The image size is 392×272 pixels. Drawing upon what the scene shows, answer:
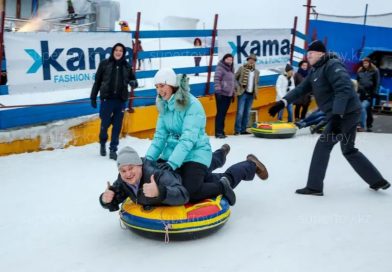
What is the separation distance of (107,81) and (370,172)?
11.5ft

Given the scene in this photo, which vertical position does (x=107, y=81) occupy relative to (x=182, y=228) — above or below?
above

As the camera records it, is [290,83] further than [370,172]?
Yes

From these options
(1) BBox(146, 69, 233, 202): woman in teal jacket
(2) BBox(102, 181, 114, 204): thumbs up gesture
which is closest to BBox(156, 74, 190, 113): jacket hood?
(1) BBox(146, 69, 233, 202): woman in teal jacket

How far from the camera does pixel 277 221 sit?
416 centimetres

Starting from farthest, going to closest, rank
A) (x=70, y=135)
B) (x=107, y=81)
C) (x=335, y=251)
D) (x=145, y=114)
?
1. (x=145, y=114)
2. (x=70, y=135)
3. (x=107, y=81)
4. (x=335, y=251)

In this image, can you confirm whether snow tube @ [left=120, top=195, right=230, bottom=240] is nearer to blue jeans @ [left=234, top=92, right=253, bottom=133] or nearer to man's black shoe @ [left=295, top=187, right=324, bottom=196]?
man's black shoe @ [left=295, top=187, right=324, bottom=196]

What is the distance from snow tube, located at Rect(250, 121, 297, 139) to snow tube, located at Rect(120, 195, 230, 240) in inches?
203

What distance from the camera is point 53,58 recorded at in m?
6.82

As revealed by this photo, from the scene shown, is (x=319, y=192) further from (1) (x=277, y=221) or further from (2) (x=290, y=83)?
(2) (x=290, y=83)

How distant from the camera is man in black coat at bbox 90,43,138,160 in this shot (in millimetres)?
6355

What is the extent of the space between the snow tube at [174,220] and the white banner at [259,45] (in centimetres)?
623

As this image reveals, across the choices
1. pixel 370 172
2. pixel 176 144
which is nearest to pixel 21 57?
pixel 176 144

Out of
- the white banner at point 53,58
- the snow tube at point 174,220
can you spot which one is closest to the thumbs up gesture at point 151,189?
the snow tube at point 174,220

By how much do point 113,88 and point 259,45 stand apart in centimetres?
496
